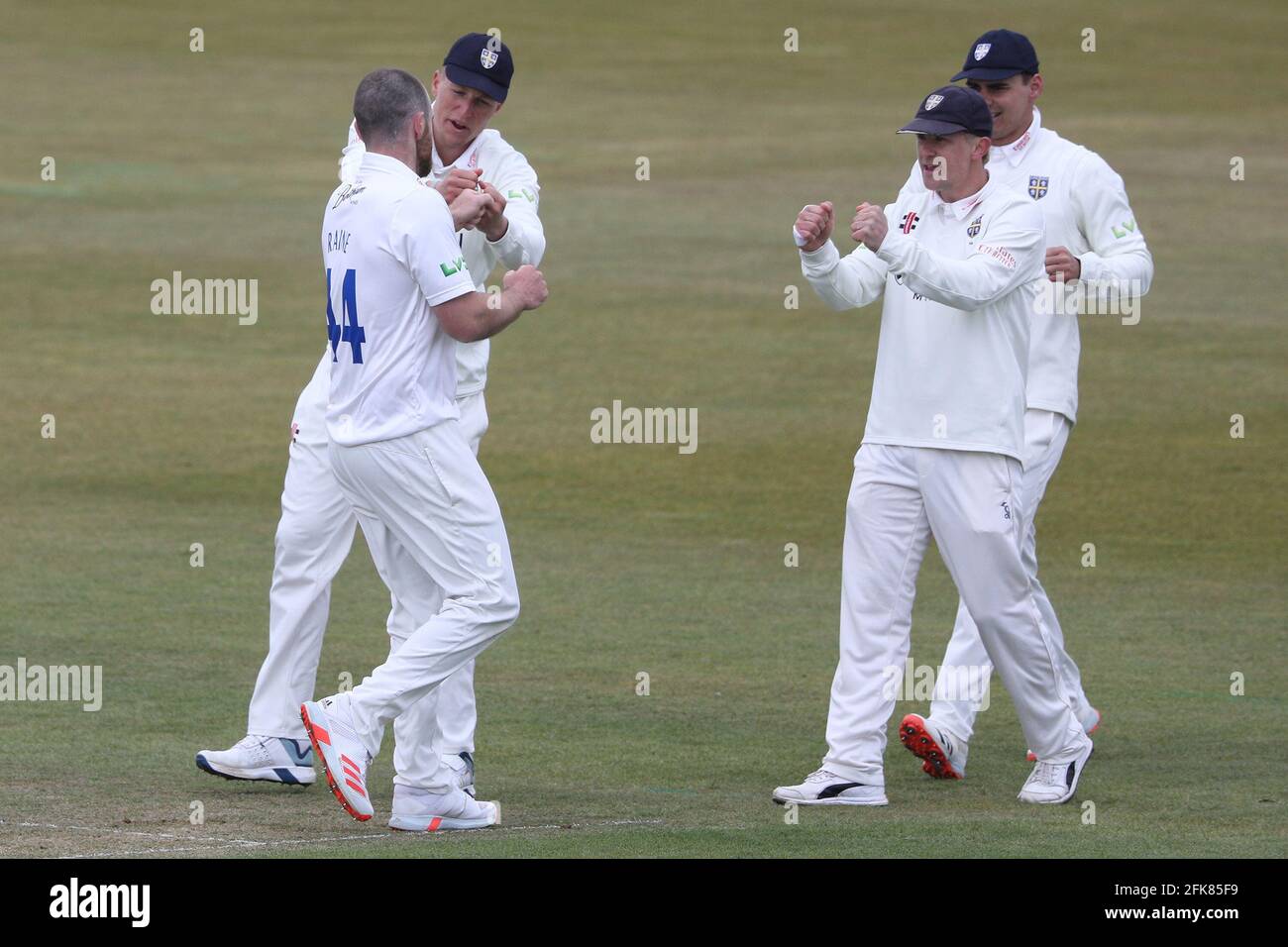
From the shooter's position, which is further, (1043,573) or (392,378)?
(1043,573)

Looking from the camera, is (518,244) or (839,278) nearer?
(518,244)

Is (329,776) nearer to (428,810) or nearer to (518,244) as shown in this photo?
(428,810)

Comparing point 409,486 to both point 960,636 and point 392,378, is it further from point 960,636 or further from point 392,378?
point 960,636

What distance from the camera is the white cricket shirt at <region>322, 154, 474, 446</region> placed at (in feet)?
22.1

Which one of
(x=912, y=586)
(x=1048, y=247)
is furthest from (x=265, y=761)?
(x=1048, y=247)

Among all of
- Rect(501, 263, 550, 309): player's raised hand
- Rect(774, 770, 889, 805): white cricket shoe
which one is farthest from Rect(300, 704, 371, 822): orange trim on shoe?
Rect(774, 770, 889, 805): white cricket shoe

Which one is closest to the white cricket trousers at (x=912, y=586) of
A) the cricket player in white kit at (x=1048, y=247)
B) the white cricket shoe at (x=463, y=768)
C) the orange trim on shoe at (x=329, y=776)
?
the cricket player in white kit at (x=1048, y=247)

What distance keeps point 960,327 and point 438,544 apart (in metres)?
2.18

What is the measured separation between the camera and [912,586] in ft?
26.1

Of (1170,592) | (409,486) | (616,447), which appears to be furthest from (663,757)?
(616,447)

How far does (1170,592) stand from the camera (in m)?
12.3

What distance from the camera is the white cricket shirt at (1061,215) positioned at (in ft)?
29.2

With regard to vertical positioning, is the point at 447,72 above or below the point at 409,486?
above

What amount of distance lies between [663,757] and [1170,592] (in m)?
5.01
